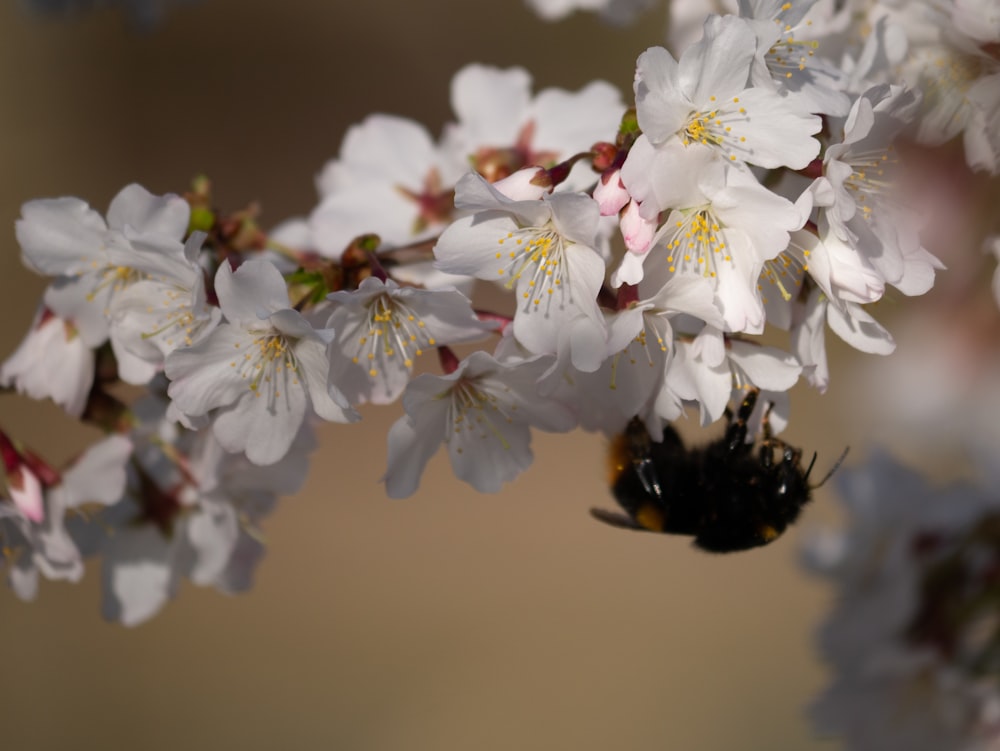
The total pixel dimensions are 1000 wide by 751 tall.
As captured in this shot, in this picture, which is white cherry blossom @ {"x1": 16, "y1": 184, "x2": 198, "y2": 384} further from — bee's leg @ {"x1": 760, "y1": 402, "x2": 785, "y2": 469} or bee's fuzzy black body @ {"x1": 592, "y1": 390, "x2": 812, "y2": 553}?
bee's leg @ {"x1": 760, "y1": 402, "x2": 785, "y2": 469}

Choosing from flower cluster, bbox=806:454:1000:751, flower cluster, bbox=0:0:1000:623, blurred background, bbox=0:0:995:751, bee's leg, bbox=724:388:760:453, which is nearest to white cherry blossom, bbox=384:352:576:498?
flower cluster, bbox=0:0:1000:623

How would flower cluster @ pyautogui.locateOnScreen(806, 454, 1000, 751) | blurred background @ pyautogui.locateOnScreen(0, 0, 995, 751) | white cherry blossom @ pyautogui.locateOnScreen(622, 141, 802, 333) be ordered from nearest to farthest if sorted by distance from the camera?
white cherry blossom @ pyautogui.locateOnScreen(622, 141, 802, 333) → flower cluster @ pyautogui.locateOnScreen(806, 454, 1000, 751) → blurred background @ pyautogui.locateOnScreen(0, 0, 995, 751)

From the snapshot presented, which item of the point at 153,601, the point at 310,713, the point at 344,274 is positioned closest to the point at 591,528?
the point at 310,713

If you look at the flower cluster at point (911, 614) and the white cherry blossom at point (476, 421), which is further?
the flower cluster at point (911, 614)

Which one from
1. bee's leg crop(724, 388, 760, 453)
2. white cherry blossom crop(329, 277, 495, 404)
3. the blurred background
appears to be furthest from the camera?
the blurred background

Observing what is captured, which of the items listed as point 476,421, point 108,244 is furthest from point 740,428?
point 108,244

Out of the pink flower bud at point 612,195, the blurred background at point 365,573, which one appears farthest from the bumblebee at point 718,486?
the blurred background at point 365,573

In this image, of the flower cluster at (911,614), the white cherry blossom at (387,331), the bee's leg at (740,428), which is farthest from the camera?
the flower cluster at (911,614)

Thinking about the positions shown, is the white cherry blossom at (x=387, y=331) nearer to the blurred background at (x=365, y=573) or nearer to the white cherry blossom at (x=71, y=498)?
the white cherry blossom at (x=71, y=498)
